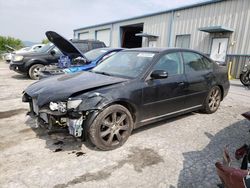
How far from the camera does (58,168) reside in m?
2.98

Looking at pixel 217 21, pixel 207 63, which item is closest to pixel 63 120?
pixel 207 63

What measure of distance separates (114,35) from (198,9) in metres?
10.2

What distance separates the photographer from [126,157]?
3.32 m

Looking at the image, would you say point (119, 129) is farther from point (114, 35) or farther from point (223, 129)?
point (114, 35)

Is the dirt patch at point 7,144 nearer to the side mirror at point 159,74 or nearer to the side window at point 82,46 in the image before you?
the side mirror at point 159,74

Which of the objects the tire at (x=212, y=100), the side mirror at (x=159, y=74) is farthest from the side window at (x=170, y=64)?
the tire at (x=212, y=100)

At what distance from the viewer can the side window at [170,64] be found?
13.8 feet

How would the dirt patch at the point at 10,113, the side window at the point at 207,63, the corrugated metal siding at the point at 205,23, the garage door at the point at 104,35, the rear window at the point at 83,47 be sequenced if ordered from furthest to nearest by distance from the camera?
the garage door at the point at 104,35 < the corrugated metal siding at the point at 205,23 < the rear window at the point at 83,47 < the side window at the point at 207,63 < the dirt patch at the point at 10,113

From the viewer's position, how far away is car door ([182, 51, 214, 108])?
4699mm

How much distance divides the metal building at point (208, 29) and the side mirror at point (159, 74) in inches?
392

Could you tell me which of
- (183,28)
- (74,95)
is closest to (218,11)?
(183,28)

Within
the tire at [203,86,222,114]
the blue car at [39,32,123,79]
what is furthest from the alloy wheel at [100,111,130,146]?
the blue car at [39,32,123,79]

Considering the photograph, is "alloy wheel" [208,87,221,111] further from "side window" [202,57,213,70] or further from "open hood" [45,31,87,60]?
"open hood" [45,31,87,60]

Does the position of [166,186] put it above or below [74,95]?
below
